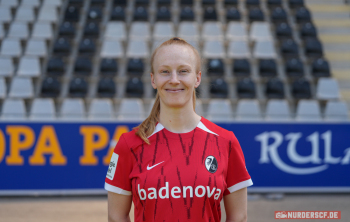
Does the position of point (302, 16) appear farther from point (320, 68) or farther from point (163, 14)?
point (163, 14)

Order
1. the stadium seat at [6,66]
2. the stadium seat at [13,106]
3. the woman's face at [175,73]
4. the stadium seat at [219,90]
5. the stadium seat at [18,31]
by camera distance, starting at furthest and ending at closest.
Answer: the stadium seat at [18,31], the stadium seat at [6,66], the stadium seat at [219,90], the stadium seat at [13,106], the woman's face at [175,73]

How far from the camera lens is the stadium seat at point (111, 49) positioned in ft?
27.4

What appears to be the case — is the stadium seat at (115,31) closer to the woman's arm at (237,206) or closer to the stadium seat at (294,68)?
the stadium seat at (294,68)

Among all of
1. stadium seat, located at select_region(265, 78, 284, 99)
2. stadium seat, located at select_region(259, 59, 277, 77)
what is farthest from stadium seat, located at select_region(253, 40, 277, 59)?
stadium seat, located at select_region(265, 78, 284, 99)

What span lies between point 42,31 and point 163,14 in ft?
10.1

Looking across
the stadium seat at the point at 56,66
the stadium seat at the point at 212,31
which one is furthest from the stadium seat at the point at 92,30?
the stadium seat at the point at 212,31

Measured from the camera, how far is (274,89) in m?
7.44

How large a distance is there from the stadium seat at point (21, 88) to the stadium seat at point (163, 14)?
12.3 ft

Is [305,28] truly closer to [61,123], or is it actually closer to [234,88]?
[234,88]

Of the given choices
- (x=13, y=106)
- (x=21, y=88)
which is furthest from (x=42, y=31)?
(x=13, y=106)

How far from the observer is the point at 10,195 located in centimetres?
489

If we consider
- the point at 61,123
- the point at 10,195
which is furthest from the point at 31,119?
the point at 10,195

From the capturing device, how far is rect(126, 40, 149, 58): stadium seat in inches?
326

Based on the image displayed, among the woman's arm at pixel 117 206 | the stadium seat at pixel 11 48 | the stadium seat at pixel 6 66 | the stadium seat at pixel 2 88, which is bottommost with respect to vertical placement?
the woman's arm at pixel 117 206
